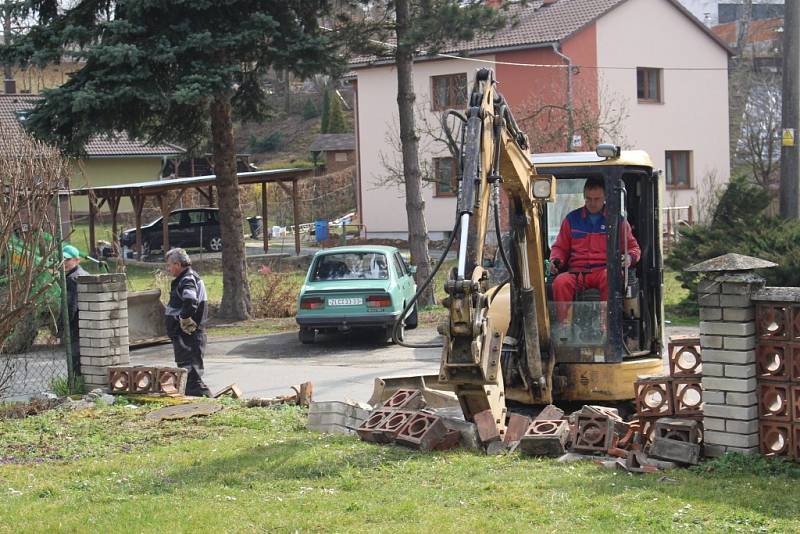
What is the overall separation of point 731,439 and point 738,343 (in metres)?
0.69

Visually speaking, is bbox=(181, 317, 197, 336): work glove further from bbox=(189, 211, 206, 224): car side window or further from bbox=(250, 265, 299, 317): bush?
bbox=(189, 211, 206, 224): car side window

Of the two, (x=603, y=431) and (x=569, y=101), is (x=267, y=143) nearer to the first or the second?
(x=569, y=101)

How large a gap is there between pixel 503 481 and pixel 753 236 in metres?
12.6

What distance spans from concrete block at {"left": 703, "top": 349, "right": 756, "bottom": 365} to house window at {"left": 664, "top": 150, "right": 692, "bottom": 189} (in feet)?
109

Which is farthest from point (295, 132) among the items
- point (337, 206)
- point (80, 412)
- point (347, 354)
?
point (80, 412)

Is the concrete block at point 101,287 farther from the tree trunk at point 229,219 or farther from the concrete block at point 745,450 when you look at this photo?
the tree trunk at point 229,219

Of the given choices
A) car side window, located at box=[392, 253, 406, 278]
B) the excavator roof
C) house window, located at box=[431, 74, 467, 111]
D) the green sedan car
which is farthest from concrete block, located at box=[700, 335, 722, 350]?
house window, located at box=[431, 74, 467, 111]

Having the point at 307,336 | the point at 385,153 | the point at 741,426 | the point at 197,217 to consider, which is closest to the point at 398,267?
the point at 307,336

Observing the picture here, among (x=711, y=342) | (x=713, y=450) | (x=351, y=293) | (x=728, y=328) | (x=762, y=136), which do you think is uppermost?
(x=762, y=136)

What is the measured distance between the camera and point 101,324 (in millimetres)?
11617

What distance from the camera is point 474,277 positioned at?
758 cm

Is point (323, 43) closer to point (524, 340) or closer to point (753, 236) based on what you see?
point (753, 236)

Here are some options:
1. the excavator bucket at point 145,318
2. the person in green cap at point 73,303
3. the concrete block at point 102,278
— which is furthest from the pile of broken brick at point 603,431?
the excavator bucket at point 145,318

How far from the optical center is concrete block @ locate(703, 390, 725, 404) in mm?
7707
